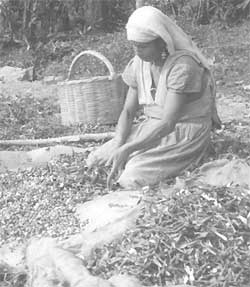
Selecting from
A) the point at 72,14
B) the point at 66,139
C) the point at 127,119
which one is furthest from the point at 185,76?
the point at 72,14

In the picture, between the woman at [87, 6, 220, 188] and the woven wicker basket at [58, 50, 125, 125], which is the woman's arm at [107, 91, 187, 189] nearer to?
the woman at [87, 6, 220, 188]

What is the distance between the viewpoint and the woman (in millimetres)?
4539

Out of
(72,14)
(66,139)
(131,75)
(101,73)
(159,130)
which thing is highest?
(131,75)

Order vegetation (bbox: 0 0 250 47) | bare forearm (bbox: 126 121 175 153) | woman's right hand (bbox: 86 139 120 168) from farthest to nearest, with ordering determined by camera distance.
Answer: vegetation (bbox: 0 0 250 47), woman's right hand (bbox: 86 139 120 168), bare forearm (bbox: 126 121 175 153)

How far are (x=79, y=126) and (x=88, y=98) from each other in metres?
0.25

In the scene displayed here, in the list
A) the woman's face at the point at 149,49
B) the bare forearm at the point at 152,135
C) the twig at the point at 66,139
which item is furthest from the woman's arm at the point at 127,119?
the twig at the point at 66,139

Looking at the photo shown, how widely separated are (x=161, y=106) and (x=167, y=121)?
0.29 meters

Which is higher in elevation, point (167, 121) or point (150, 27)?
point (150, 27)

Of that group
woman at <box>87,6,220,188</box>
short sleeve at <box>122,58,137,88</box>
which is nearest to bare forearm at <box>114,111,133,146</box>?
woman at <box>87,6,220,188</box>

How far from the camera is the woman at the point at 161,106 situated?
454 centimetres

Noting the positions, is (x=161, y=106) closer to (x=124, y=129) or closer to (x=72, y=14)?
(x=124, y=129)

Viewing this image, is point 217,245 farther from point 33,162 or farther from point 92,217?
point 33,162

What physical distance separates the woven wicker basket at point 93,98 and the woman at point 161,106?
1694 mm

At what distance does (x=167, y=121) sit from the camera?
455cm
